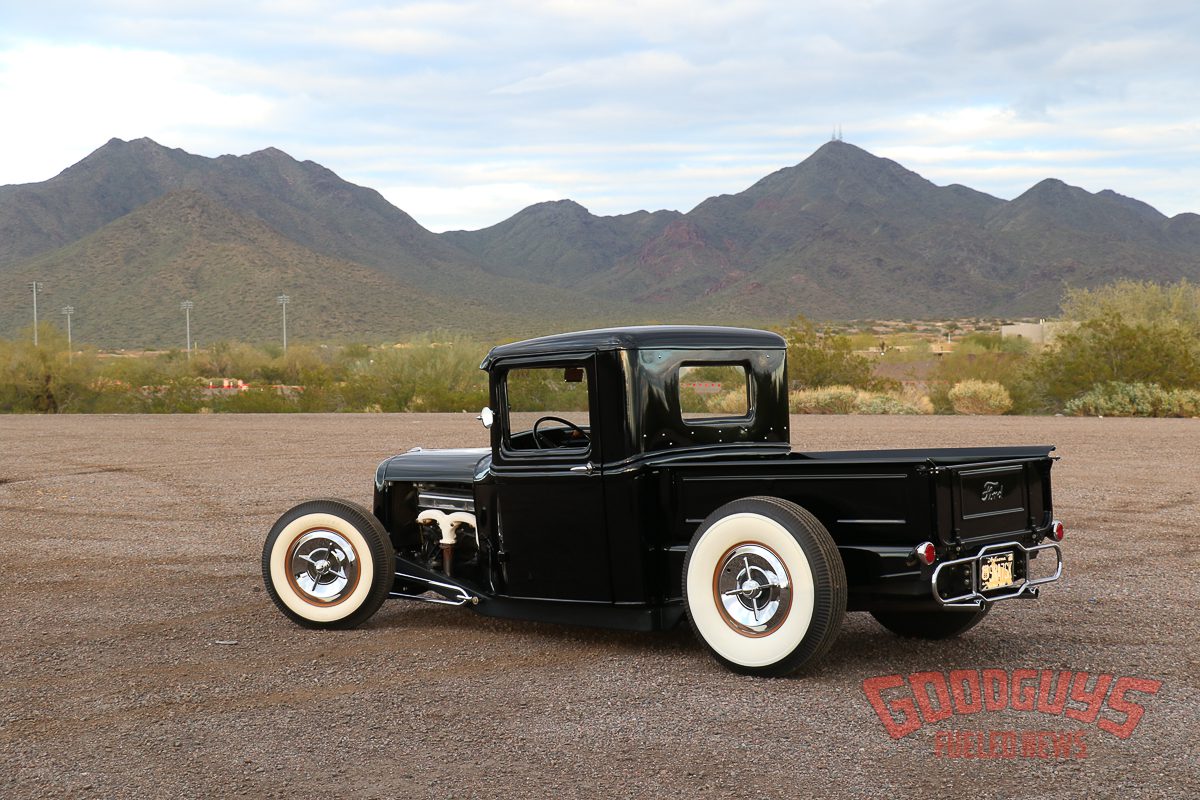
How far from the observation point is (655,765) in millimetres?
4887

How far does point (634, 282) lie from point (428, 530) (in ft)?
512

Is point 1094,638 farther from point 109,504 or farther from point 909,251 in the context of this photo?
point 909,251

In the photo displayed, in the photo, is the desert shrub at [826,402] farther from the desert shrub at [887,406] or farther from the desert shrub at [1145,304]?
the desert shrub at [1145,304]

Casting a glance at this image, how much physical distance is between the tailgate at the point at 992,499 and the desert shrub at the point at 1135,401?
25.1 meters

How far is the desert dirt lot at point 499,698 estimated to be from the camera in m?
4.76

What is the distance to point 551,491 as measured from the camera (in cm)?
691

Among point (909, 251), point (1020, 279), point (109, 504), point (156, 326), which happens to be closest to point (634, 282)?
point (909, 251)

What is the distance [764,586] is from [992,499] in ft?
4.17

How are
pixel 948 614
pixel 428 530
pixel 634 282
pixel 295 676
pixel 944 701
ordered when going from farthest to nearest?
1. pixel 634 282
2. pixel 428 530
3. pixel 948 614
4. pixel 295 676
5. pixel 944 701

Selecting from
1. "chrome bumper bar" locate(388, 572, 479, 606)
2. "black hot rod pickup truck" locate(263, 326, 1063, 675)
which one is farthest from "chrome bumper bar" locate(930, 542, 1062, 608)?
"chrome bumper bar" locate(388, 572, 479, 606)

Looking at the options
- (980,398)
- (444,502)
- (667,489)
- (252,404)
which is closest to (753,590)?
(667,489)

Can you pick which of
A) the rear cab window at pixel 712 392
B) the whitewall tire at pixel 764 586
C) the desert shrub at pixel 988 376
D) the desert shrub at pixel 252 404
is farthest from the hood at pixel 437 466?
the desert shrub at pixel 252 404

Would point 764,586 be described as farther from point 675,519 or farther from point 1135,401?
point 1135,401

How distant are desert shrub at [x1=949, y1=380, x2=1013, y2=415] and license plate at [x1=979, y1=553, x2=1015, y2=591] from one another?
27.5 metres
